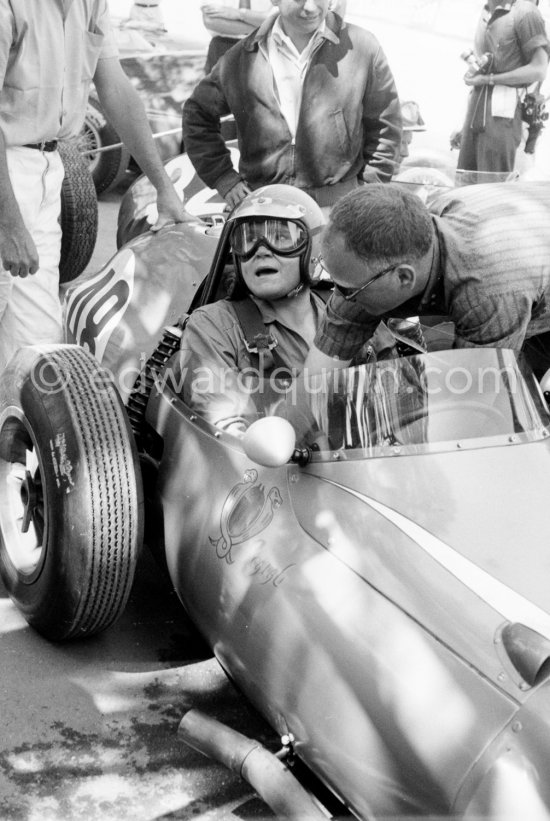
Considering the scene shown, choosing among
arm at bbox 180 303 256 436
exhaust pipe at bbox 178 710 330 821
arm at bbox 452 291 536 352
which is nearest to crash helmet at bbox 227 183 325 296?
arm at bbox 180 303 256 436

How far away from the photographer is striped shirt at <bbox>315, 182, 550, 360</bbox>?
9.08 ft

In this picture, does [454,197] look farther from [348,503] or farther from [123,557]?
[123,557]

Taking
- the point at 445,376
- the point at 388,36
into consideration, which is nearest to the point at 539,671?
the point at 445,376

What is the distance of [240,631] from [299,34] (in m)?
3.25

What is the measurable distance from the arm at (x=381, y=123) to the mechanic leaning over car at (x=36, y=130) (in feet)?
4.49

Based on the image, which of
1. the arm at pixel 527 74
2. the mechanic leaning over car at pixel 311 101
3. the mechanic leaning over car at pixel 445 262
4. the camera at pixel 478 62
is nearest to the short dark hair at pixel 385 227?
the mechanic leaning over car at pixel 445 262

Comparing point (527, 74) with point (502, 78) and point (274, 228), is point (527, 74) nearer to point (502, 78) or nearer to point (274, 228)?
point (502, 78)

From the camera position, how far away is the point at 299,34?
4.89 m

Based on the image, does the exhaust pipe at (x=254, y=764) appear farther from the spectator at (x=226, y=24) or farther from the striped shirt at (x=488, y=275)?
the spectator at (x=226, y=24)

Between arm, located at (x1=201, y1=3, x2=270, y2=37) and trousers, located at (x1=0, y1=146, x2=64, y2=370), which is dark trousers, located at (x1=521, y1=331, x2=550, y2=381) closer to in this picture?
trousers, located at (x1=0, y1=146, x2=64, y2=370)

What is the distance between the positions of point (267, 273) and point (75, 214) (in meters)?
3.06

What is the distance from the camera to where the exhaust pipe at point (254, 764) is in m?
2.33

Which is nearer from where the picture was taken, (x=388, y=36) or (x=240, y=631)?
(x=240, y=631)

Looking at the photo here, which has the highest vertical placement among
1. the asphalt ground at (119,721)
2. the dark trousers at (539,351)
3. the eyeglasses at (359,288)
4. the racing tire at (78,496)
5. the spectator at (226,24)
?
the spectator at (226,24)
